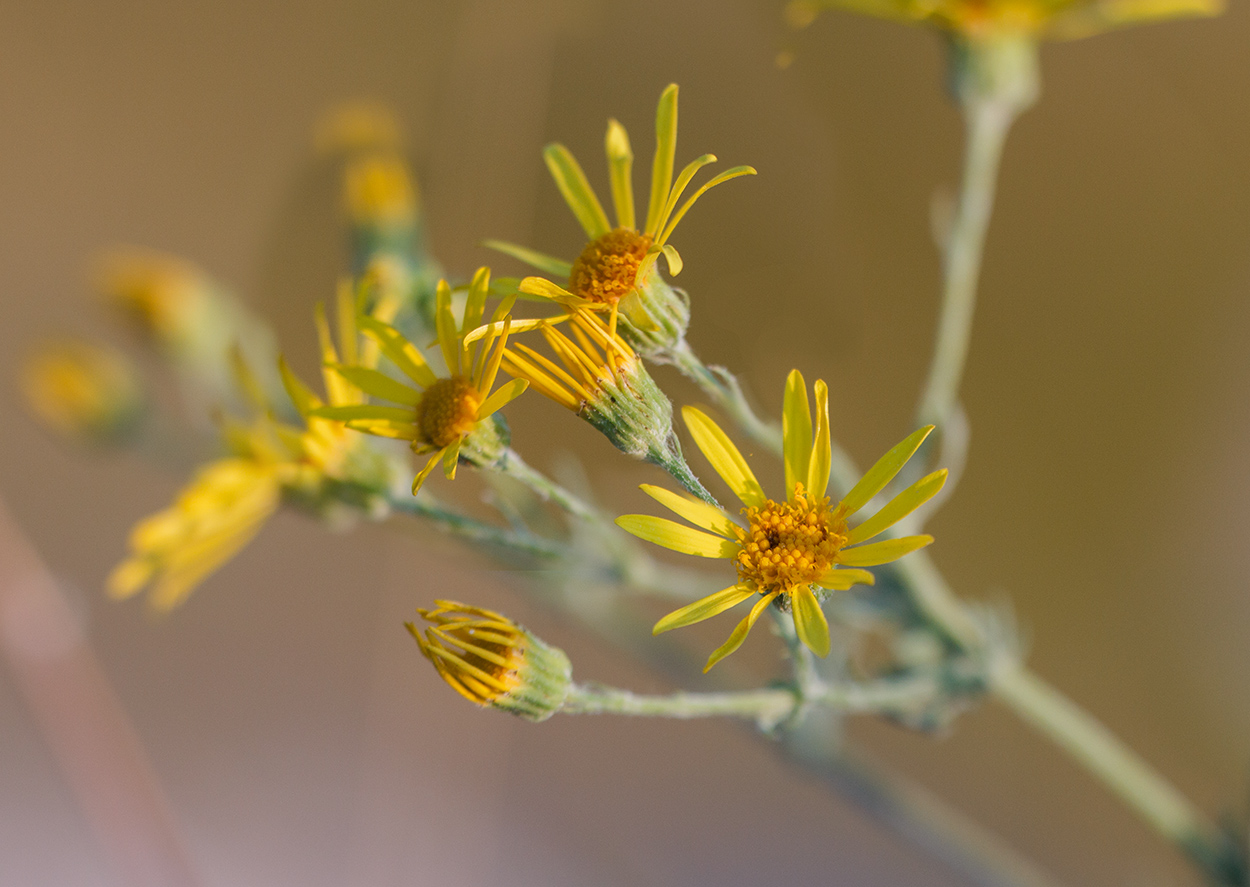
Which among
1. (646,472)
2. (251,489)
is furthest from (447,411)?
(646,472)

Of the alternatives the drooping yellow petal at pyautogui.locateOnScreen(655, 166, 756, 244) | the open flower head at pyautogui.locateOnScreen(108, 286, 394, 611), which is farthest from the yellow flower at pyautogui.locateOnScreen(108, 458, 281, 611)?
the drooping yellow petal at pyautogui.locateOnScreen(655, 166, 756, 244)

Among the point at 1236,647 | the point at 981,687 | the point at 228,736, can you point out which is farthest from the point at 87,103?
the point at 1236,647

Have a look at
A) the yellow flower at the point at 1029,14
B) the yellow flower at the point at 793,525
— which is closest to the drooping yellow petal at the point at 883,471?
the yellow flower at the point at 793,525

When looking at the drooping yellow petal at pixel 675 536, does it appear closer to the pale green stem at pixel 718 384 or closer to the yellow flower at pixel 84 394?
the pale green stem at pixel 718 384

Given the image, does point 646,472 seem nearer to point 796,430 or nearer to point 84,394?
point 796,430

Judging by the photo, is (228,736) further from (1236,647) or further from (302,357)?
(1236,647)

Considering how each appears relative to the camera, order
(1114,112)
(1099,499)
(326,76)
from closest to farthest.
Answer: (1114,112), (1099,499), (326,76)
